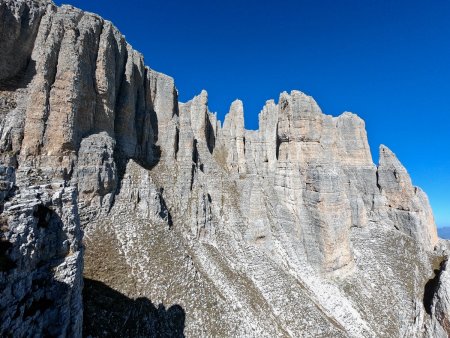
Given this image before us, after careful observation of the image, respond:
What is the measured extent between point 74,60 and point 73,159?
425 inches

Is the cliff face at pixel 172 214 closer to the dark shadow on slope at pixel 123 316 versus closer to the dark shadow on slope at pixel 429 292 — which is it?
the dark shadow on slope at pixel 123 316

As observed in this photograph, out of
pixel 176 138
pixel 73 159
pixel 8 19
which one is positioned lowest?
pixel 73 159

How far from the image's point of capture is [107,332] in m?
19.4

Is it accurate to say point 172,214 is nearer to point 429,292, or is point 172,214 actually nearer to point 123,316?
point 123,316

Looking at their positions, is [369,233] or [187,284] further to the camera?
[369,233]

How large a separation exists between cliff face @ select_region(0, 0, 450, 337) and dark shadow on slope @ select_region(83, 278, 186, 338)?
113 mm

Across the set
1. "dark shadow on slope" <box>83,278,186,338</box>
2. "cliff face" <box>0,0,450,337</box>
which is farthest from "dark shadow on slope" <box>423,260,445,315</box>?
"dark shadow on slope" <box>83,278,186,338</box>

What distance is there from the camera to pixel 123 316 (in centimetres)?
2106

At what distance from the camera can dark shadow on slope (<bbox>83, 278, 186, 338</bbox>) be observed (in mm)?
19461

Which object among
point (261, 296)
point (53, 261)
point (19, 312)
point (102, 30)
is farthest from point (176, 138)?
point (19, 312)

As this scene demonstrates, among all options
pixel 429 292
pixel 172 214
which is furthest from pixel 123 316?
pixel 429 292

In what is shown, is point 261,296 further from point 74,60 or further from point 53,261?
point 74,60

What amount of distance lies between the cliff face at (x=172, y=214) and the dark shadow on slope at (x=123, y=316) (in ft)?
0.37

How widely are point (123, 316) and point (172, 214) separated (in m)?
16.8
